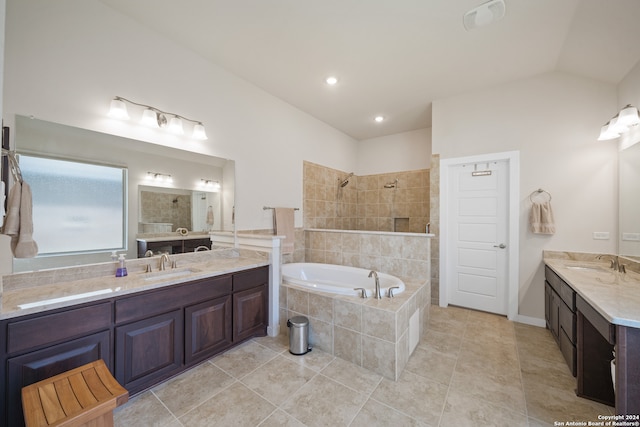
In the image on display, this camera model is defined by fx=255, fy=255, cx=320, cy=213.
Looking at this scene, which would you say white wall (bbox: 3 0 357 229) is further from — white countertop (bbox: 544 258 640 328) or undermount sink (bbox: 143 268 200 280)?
white countertop (bbox: 544 258 640 328)

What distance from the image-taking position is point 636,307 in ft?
4.66

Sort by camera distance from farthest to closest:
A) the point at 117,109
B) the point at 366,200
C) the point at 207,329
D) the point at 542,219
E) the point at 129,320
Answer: the point at 366,200
the point at 542,219
the point at 207,329
the point at 117,109
the point at 129,320

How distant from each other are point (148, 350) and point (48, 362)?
1.68 ft

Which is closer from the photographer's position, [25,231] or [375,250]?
[25,231]

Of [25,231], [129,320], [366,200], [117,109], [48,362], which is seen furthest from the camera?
[366,200]

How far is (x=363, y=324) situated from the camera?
2186 mm

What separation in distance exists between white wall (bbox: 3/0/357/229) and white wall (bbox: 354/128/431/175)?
74.9 inches

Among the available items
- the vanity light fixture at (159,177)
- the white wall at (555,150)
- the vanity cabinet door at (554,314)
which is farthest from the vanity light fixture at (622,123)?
the vanity light fixture at (159,177)

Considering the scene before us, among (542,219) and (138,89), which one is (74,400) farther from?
(542,219)

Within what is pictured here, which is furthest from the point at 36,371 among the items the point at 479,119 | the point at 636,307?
the point at 479,119

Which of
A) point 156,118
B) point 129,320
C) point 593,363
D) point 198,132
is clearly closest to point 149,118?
point 156,118

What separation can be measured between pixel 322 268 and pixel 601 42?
354 centimetres

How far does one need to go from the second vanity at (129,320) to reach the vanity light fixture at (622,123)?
11.4ft

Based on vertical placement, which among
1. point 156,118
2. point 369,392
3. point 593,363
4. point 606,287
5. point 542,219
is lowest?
point 369,392
